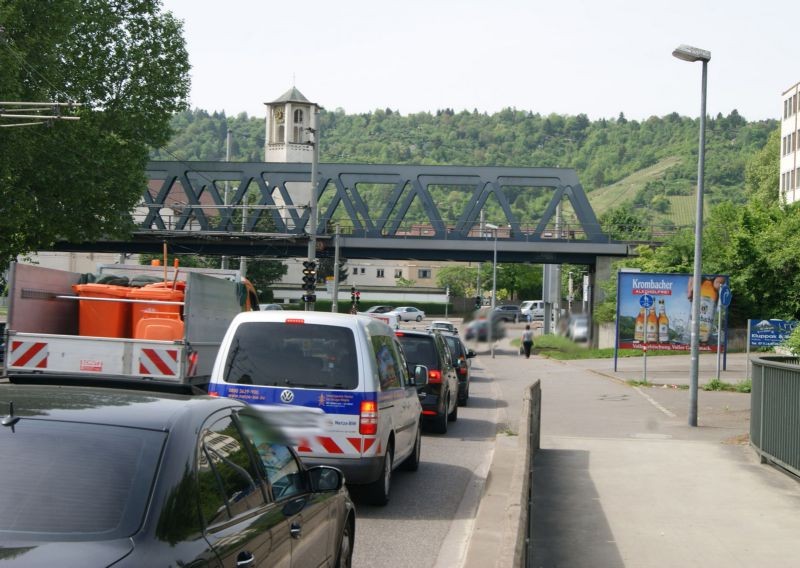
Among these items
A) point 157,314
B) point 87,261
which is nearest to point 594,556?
point 157,314

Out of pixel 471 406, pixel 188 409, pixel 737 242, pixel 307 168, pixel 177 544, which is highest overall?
pixel 307 168

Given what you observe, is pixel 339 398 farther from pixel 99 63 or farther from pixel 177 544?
pixel 99 63

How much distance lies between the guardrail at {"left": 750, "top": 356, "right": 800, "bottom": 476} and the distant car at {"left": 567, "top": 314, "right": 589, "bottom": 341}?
806cm

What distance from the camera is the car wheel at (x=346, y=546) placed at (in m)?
6.67

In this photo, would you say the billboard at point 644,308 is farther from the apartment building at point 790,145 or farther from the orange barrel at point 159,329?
the apartment building at point 790,145

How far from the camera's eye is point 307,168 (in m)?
60.8

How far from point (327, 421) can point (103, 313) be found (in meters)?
7.15

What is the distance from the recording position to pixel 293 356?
10734 millimetres

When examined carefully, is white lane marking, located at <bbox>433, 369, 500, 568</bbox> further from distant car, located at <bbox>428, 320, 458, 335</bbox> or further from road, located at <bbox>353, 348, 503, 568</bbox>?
distant car, located at <bbox>428, 320, 458, 335</bbox>

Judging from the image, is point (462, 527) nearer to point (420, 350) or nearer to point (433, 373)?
point (433, 373)

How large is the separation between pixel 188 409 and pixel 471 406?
20.5m

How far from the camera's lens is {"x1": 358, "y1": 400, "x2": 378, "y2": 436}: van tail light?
1044 cm

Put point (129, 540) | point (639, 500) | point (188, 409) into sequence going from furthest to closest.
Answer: point (639, 500) → point (188, 409) → point (129, 540)

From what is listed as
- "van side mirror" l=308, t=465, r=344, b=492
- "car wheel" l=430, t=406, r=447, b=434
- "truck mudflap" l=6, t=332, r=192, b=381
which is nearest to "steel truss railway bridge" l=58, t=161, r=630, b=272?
"car wheel" l=430, t=406, r=447, b=434
